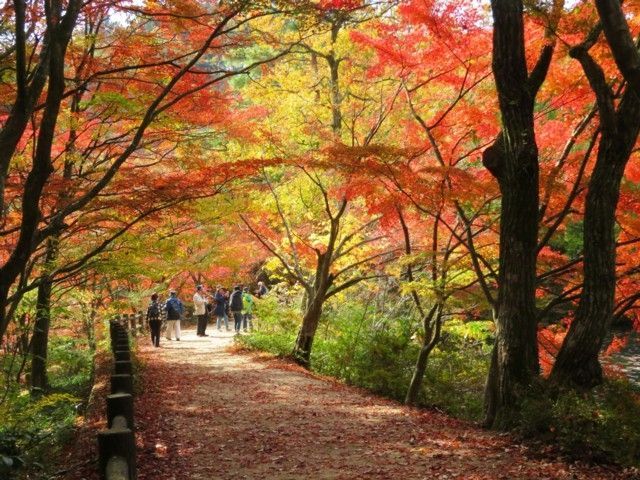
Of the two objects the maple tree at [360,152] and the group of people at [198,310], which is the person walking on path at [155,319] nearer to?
the group of people at [198,310]

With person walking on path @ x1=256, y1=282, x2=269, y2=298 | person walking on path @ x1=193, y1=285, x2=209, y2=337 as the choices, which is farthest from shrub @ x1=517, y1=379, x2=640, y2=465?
person walking on path @ x1=256, y1=282, x2=269, y2=298

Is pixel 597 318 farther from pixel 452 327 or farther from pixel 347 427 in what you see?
pixel 452 327

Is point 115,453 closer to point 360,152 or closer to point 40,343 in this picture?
point 360,152

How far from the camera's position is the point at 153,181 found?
8.12 meters

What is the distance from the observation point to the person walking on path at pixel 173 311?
17555mm

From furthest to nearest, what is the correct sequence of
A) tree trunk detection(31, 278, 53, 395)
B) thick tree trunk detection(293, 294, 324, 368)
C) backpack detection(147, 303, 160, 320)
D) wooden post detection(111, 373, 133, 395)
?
backpack detection(147, 303, 160, 320) < thick tree trunk detection(293, 294, 324, 368) < tree trunk detection(31, 278, 53, 395) < wooden post detection(111, 373, 133, 395)

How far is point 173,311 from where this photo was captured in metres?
18.0

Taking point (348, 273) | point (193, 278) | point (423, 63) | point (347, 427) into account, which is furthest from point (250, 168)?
→ point (193, 278)

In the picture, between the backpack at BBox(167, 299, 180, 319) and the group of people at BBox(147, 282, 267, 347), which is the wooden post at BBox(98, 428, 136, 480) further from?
the backpack at BBox(167, 299, 180, 319)

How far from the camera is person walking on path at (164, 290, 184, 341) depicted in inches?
691

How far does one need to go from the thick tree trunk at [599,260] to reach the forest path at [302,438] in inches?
43.3

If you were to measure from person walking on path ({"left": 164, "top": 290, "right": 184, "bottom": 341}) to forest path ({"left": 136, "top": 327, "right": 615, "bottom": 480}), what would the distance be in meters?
6.44

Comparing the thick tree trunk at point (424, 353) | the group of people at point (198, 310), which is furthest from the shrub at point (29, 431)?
the group of people at point (198, 310)

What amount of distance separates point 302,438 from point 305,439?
0.18 feet
